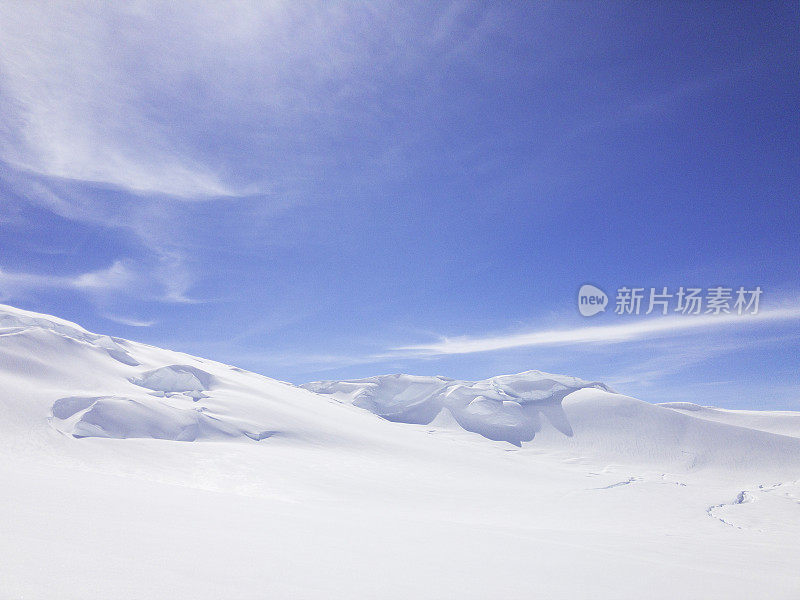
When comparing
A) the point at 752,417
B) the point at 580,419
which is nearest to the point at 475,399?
the point at 580,419

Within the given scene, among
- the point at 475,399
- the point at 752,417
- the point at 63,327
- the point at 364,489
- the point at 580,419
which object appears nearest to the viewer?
the point at 364,489

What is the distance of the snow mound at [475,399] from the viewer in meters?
49.2

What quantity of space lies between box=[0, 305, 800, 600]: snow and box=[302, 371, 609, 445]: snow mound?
0.26 metres

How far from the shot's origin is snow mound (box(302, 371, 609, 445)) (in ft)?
162

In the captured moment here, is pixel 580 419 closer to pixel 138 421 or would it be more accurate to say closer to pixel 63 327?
pixel 138 421

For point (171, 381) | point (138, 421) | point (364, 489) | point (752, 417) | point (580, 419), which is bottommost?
point (364, 489)

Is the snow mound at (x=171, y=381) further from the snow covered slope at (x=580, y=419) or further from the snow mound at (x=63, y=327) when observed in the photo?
the snow covered slope at (x=580, y=419)

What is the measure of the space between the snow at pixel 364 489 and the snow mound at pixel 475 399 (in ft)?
0.84

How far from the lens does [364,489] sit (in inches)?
769

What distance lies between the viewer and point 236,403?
3141 centimetres

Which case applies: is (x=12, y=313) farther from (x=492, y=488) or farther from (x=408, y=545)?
(x=408, y=545)

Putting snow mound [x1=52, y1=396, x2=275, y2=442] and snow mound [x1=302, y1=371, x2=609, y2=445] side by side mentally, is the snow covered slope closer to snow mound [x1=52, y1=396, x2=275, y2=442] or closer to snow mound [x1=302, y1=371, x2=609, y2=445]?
snow mound [x1=302, y1=371, x2=609, y2=445]

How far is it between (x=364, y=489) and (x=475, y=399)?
34.5 meters

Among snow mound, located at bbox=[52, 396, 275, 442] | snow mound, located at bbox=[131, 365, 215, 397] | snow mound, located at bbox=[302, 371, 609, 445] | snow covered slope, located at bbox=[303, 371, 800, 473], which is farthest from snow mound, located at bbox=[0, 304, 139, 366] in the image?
snow covered slope, located at bbox=[303, 371, 800, 473]
